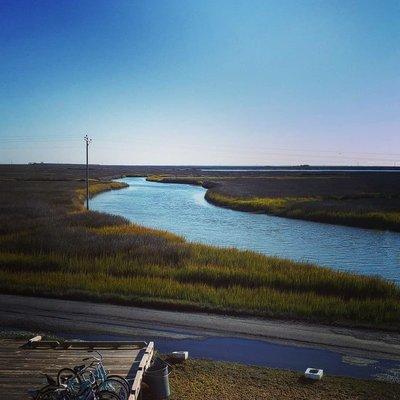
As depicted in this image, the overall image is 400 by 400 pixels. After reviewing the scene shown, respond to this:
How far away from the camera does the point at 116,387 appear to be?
1066 cm

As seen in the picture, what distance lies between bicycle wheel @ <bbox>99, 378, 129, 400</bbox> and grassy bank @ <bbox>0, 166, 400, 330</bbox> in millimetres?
10554

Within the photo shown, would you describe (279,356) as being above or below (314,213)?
below

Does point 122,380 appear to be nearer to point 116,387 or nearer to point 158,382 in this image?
point 116,387

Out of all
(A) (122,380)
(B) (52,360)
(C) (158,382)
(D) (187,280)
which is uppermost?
(A) (122,380)

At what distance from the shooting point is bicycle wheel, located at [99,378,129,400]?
9909 mm

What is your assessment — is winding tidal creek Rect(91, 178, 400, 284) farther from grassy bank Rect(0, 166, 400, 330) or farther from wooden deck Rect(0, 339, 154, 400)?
wooden deck Rect(0, 339, 154, 400)

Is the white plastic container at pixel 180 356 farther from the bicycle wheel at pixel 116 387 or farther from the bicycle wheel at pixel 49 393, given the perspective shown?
the bicycle wheel at pixel 49 393

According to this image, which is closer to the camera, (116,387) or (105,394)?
(105,394)

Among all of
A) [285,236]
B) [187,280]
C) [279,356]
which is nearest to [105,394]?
[279,356]

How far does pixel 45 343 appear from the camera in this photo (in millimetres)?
13727

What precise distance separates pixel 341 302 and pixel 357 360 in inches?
253

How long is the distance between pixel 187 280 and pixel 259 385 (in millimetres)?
12837

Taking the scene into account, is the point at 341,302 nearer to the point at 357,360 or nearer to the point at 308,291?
the point at 308,291

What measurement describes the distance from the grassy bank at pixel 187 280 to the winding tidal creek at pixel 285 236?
6.26 m
